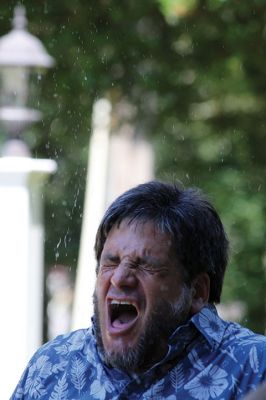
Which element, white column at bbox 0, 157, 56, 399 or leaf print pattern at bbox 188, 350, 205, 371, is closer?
leaf print pattern at bbox 188, 350, 205, 371

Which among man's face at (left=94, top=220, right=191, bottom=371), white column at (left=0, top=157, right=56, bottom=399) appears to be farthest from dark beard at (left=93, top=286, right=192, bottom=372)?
white column at (left=0, top=157, right=56, bottom=399)

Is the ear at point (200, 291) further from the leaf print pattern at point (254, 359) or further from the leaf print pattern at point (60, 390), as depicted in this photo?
the leaf print pattern at point (60, 390)

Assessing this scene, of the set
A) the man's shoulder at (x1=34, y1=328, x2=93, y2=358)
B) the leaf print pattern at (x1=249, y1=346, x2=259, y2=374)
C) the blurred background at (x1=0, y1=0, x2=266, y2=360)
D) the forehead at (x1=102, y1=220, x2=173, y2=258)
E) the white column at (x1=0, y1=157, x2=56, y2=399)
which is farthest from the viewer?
the blurred background at (x1=0, y1=0, x2=266, y2=360)

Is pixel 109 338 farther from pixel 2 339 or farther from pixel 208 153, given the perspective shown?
pixel 208 153

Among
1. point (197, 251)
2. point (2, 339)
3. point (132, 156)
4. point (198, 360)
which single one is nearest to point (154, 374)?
point (198, 360)

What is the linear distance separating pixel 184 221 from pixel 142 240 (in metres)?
0.12

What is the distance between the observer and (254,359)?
9.77 feet

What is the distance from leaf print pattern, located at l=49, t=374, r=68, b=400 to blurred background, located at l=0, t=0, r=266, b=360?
7.26 meters

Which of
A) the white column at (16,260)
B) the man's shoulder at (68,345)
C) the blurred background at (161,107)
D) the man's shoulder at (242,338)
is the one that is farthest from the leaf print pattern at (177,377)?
the blurred background at (161,107)

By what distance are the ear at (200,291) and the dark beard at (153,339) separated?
0.18 feet

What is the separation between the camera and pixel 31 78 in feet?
35.1

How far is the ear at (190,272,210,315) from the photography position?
313cm

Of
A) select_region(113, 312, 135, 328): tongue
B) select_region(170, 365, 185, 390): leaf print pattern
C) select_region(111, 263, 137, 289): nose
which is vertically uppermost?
select_region(111, 263, 137, 289): nose

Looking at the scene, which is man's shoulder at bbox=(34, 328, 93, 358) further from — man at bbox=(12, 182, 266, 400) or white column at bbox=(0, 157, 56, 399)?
white column at bbox=(0, 157, 56, 399)
